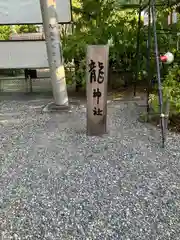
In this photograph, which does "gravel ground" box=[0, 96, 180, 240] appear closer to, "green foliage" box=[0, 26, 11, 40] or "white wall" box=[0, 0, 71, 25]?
"white wall" box=[0, 0, 71, 25]

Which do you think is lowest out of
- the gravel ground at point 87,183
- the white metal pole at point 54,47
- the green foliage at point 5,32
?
the gravel ground at point 87,183

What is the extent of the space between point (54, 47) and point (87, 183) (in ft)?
9.92

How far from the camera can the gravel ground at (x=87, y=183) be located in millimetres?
2432

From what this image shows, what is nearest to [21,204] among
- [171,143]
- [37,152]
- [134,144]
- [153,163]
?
[37,152]

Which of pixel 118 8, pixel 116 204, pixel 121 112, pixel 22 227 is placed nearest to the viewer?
pixel 22 227

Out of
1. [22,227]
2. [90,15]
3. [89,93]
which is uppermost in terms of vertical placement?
[90,15]

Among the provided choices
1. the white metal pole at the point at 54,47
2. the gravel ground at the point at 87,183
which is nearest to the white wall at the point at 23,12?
the white metal pole at the point at 54,47

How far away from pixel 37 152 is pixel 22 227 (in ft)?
5.18

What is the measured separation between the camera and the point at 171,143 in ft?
13.7

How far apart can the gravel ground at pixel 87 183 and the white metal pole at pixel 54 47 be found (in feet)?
2.63

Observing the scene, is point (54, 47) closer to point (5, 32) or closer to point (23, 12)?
point (23, 12)

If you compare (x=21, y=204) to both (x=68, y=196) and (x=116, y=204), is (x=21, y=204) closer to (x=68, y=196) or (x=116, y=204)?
(x=68, y=196)

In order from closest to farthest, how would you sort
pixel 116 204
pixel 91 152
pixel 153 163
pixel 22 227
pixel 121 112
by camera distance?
pixel 22 227 < pixel 116 204 < pixel 153 163 < pixel 91 152 < pixel 121 112

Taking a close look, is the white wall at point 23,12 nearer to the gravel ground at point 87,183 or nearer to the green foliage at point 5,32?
the green foliage at point 5,32
